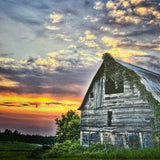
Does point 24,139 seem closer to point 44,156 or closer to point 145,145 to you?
point 44,156

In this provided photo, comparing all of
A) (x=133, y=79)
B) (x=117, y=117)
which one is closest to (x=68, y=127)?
(x=117, y=117)

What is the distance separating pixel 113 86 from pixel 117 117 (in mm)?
3406

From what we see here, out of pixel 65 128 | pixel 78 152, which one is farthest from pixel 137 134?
pixel 65 128

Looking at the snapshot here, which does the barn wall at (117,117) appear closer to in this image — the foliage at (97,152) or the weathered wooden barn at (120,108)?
the weathered wooden barn at (120,108)

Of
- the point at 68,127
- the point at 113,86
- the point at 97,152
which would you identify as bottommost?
the point at 97,152

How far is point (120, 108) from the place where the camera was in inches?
918

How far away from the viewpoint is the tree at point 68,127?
31844mm

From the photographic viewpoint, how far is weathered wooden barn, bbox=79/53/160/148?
20.9 metres

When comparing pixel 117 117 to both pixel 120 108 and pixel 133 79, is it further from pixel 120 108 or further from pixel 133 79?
pixel 133 79

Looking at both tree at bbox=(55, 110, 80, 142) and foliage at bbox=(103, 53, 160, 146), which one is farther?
tree at bbox=(55, 110, 80, 142)

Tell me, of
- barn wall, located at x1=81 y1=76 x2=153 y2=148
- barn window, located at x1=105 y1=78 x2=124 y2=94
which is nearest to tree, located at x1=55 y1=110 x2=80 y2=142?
barn wall, located at x1=81 y1=76 x2=153 y2=148

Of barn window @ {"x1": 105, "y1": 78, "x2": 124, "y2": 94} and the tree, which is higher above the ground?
barn window @ {"x1": 105, "y1": 78, "x2": 124, "y2": 94}

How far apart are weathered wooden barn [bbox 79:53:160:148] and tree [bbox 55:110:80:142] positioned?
5.89m

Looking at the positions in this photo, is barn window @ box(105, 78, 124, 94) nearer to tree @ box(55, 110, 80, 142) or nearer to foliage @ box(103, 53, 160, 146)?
foliage @ box(103, 53, 160, 146)
